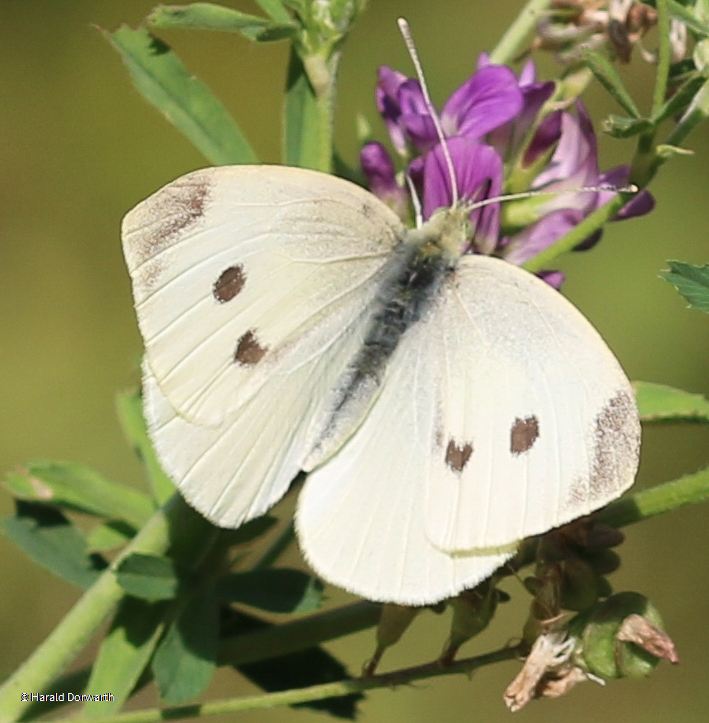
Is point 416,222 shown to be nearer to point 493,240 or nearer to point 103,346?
point 493,240

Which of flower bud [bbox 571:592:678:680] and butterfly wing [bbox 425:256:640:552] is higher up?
butterfly wing [bbox 425:256:640:552]

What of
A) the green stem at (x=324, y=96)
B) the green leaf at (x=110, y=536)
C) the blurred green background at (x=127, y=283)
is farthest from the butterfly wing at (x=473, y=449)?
the blurred green background at (x=127, y=283)

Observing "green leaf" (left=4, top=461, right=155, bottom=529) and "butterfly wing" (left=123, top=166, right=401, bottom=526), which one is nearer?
"butterfly wing" (left=123, top=166, right=401, bottom=526)

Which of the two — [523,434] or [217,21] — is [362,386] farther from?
[217,21]

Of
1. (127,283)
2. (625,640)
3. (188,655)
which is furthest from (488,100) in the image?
(127,283)

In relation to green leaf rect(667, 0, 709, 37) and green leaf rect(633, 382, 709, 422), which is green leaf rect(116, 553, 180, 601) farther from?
green leaf rect(667, 0, 709, 37)

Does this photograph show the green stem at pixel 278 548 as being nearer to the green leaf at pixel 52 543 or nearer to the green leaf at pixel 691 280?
the green leaf at pixel 52 543

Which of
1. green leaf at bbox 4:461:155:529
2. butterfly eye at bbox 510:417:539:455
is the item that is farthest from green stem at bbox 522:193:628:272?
green leaf at bbox 4:461:155:529
